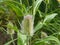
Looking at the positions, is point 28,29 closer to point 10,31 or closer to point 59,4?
point 10,31

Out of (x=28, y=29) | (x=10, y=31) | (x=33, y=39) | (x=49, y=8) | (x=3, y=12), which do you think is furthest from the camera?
(x=49, y=8)

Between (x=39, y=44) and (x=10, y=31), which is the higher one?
(x=10, y=31)

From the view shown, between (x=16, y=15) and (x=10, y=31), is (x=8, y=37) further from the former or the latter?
(x=10, y=31)

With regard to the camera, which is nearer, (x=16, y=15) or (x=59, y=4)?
(x=16, y=15)

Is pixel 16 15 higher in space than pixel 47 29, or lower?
higher

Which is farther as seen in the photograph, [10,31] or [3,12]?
[3,12]

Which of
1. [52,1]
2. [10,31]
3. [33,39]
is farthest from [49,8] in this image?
[10,31]

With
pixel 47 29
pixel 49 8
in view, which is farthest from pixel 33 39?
pixel 49 8

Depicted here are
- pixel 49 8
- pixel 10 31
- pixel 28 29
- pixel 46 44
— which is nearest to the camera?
pixel 28 29

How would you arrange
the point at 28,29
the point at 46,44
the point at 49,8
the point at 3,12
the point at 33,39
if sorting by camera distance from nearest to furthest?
the point at 28,29 → the point at 46,44 → the point at 33,39 → the point at 3,12 → the point at 49,8
